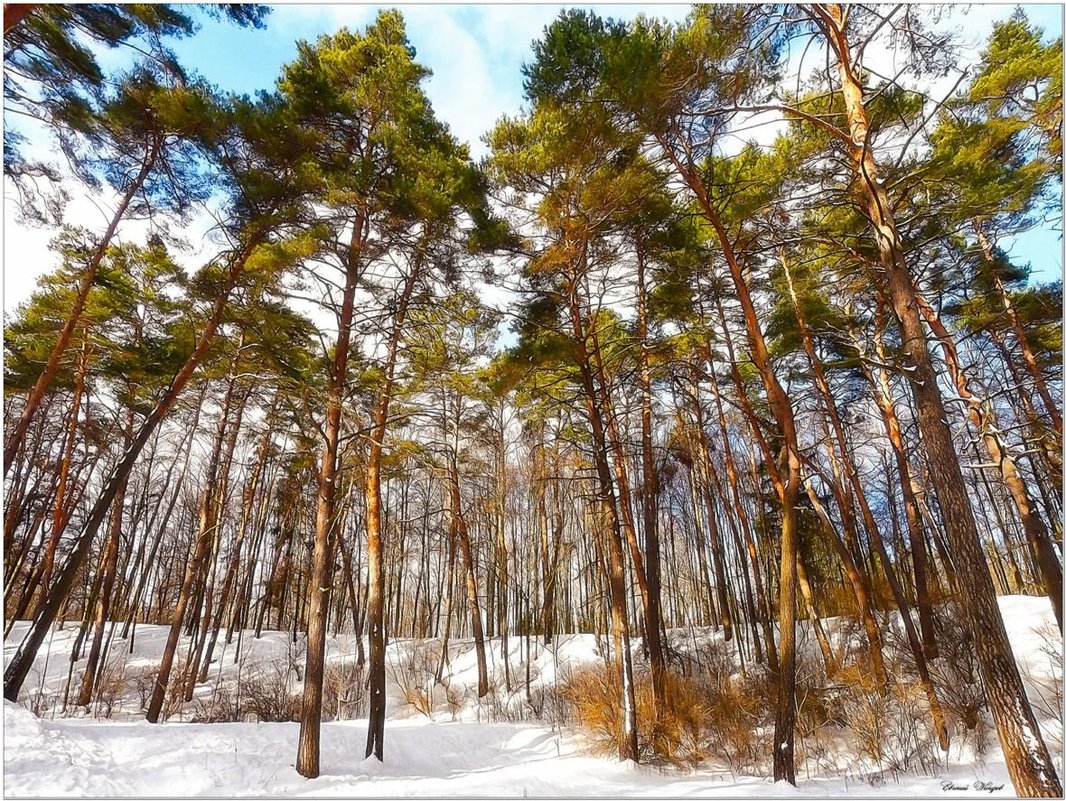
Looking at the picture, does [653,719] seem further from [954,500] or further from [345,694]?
[345,694]

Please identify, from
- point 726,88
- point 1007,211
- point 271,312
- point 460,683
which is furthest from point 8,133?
point 460,683

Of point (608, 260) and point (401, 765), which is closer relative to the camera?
point (401, 765)

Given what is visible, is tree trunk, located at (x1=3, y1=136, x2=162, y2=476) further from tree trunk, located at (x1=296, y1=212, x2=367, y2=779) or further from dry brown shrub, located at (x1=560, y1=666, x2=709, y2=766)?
dry brown shrub, located at (x1=560, y1=666, x2=709, y2=766)

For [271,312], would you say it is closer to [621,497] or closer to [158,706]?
[621,497]

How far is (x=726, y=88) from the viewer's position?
20.2ft

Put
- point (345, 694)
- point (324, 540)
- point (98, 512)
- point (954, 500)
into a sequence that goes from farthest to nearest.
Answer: point (345, 694) < point (98, 512) < point (324, 540) < point (954, 500)

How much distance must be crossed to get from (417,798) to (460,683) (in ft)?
34.9

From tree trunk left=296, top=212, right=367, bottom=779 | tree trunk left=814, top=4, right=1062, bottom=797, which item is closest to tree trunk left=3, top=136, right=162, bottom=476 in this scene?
tree trunk left=296, top=212, right=367, bottom=779
